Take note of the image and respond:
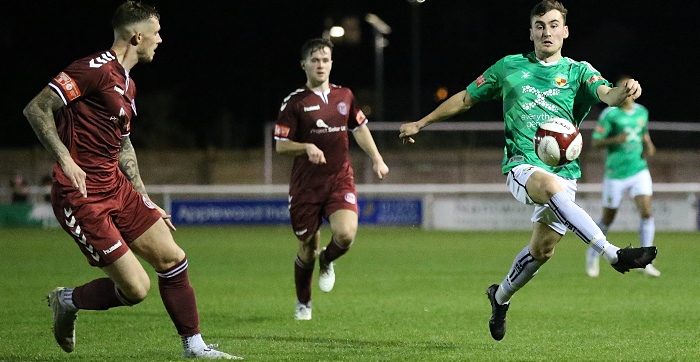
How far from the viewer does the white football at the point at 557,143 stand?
6836 millimetres

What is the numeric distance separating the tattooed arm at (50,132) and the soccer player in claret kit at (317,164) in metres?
3.31

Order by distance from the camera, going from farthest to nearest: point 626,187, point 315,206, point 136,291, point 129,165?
point 626,187 < point 315,206 < point 129,165 < point 136,291

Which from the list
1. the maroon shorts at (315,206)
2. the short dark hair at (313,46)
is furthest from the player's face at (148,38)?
the maroon shorts at (315,206)

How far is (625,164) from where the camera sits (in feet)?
44.4

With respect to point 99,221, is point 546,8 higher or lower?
higher

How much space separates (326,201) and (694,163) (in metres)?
20.3

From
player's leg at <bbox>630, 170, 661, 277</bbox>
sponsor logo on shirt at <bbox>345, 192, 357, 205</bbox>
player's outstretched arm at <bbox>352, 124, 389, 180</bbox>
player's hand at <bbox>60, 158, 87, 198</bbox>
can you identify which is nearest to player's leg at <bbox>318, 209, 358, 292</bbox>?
sponsor logo on shirt at <bbox>345, 192, 357, 205</bbox>

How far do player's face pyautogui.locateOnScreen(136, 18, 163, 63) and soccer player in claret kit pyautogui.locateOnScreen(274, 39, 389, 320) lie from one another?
2.73 metres

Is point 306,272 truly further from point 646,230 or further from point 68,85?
point 646,230

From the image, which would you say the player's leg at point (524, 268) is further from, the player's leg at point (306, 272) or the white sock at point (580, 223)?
the player's leg at point (306, 272)

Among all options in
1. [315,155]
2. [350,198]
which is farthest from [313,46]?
[350,198]

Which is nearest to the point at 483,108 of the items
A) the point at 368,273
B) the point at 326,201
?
the point at 368,273

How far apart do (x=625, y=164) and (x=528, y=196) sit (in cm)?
707

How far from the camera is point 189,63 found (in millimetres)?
49875
